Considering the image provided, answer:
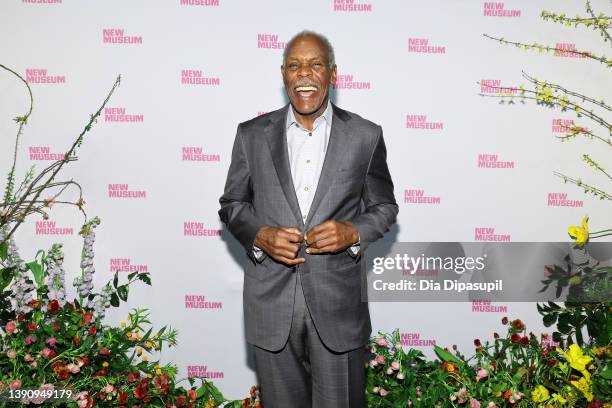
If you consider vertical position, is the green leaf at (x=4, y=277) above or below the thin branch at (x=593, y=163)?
below

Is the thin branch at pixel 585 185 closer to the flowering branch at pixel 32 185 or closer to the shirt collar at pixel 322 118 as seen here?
the shirt collar at pixel 322 118

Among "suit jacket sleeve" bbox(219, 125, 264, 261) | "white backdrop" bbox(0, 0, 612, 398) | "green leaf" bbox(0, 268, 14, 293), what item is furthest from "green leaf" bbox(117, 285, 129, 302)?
"suit jacket sleeve" bbox(219, 125, 264, 261)

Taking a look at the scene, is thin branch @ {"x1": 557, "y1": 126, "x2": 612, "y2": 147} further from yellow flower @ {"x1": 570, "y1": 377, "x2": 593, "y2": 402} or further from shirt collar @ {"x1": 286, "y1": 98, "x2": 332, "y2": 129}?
shirt collar @ {"x1": 286, "y1": 98, "x2": 332, "y2": 129}

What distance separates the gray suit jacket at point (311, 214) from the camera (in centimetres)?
184

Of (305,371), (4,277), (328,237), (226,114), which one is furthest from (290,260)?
(4,277)

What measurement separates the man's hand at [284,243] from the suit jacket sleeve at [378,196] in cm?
24

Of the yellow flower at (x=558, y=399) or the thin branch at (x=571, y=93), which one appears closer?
the yellow flower at (x=558, y=399)

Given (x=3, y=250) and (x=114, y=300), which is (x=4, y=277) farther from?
(x=114, y=300)

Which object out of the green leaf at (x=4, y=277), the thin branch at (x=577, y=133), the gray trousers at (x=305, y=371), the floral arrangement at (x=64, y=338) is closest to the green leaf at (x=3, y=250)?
the floral arrangement at (x=64, y=338)

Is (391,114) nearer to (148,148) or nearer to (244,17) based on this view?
(244,17)

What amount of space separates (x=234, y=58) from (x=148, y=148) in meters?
0.69

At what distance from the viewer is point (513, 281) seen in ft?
10.4

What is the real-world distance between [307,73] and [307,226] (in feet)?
1.74

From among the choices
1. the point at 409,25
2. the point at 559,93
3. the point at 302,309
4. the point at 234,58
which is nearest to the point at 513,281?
the point at 559,93
